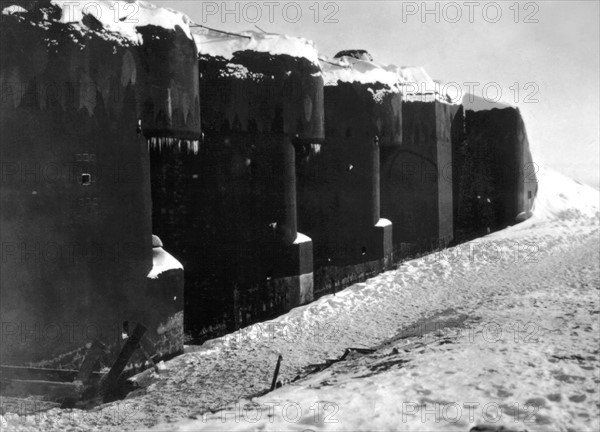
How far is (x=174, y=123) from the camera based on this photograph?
1036 centimetres

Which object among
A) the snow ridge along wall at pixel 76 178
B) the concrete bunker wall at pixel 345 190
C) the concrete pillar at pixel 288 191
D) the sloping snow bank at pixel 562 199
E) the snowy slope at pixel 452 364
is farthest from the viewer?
the sloping snow bank at pixel 562 199

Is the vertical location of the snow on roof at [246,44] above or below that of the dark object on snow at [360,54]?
below

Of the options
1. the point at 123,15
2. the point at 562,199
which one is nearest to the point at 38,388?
the point at 123,15

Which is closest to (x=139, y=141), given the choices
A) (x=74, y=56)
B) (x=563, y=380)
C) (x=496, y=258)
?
(x=74, y=56)

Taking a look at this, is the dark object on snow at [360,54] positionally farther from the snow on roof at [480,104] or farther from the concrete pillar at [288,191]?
the concrete pillar at [288,191]

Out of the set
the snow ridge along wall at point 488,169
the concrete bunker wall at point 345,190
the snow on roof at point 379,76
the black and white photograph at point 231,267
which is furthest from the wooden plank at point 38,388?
the snow ridge along wall at point 488,169

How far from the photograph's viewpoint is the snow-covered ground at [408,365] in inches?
226

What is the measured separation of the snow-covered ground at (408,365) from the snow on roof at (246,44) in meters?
5.44

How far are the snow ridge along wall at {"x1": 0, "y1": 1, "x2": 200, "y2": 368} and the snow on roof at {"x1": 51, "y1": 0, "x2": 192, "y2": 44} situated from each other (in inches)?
2.0

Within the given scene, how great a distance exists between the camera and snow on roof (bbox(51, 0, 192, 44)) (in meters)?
8.86

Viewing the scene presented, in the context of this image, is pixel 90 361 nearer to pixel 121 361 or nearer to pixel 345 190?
pixel 121 361

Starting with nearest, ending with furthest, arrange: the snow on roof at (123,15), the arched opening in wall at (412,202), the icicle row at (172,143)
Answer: the snow on roof at (123,15) < the icicle row at (172,143) < the arched opening in wall at (412,202)

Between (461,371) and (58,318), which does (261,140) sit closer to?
(58,318)

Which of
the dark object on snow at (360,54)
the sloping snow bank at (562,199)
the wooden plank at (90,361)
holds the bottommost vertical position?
the wooden plank at (90,361)
